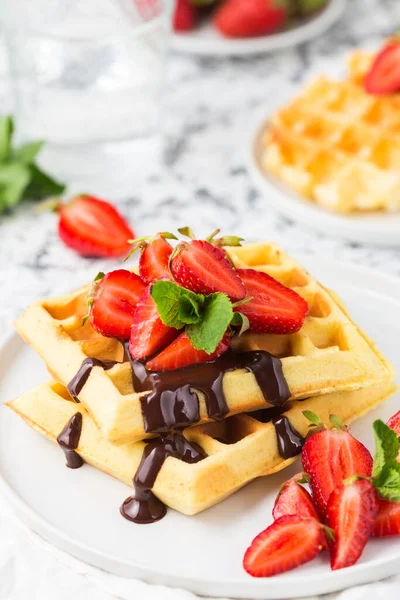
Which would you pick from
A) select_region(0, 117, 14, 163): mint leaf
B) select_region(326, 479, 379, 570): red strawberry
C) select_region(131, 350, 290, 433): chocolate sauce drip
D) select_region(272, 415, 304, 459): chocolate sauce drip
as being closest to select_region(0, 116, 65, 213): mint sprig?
select_region(0, 117, 14, 163): mint leaf

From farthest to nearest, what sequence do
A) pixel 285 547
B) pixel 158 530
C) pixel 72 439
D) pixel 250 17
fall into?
pixel 250 17
pixel 72 439
pixel 158 530
pixel 285 547

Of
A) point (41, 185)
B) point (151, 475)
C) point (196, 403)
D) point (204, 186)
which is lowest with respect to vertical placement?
point (41, 185)

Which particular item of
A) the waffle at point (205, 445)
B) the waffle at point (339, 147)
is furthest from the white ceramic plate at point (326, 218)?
the waffle at point (205, 445)

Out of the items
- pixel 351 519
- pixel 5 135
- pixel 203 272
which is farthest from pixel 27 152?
pixel 351 519

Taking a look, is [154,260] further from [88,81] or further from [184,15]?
[184,15]

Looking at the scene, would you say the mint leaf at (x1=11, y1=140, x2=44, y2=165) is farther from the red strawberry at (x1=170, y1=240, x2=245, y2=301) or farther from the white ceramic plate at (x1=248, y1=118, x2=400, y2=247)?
the red strawberry at (x1=170, y1=240, x2=245, y2=301)
